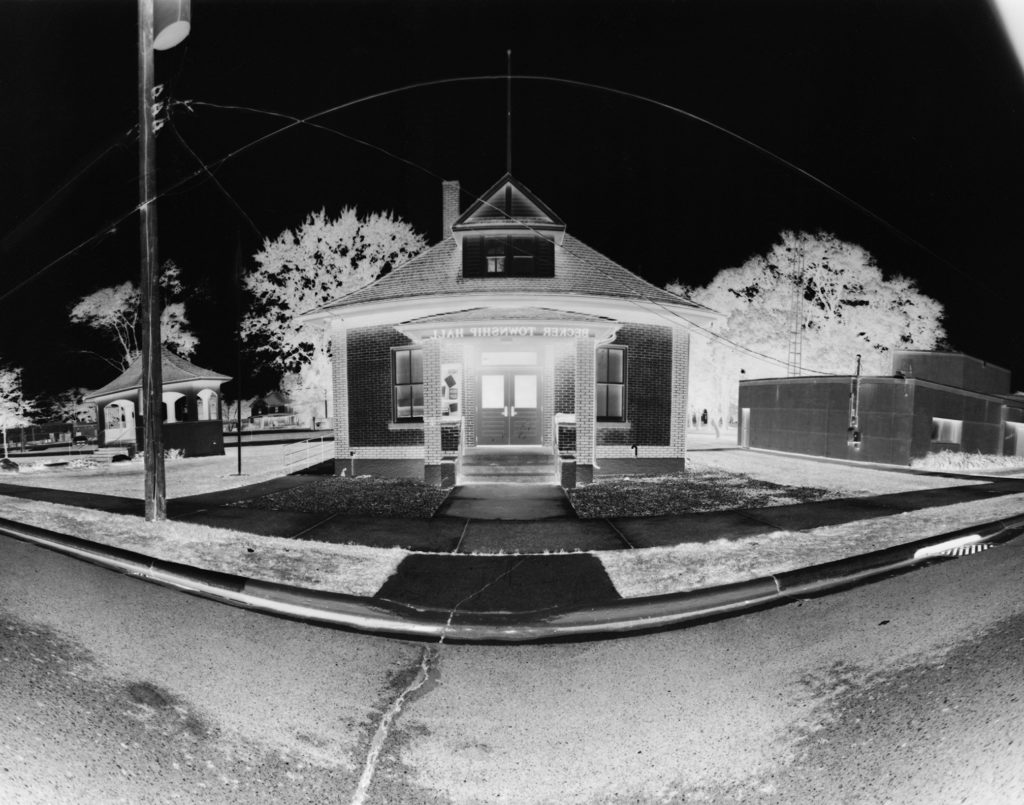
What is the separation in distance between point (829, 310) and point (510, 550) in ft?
110

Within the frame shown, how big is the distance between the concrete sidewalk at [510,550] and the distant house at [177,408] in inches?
360

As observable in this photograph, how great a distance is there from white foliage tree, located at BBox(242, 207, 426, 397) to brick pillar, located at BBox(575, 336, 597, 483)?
75.6 ft

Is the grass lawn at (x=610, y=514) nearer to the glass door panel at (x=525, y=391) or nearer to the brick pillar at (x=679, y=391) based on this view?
the brick pillar at (x=679, y=391)

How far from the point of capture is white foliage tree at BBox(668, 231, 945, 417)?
103ft

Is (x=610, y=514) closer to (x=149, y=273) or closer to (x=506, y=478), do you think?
(x=506, y=478)

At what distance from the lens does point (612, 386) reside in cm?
1407

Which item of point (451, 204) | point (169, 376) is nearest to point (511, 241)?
point (451, 204)

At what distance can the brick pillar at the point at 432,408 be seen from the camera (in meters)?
12.2

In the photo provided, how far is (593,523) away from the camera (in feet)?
26.4

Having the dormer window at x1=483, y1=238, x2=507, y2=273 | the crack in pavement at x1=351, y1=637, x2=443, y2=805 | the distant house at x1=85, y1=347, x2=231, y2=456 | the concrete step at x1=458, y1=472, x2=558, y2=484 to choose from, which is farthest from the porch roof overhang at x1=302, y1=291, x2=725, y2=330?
the crack in pavement at x1=351, y1=637, x2=443, y2=805

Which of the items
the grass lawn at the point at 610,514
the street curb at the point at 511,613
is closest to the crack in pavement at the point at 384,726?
the street curb at the point at 511,613

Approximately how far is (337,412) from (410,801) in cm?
1283

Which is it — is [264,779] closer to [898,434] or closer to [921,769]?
[921,769]

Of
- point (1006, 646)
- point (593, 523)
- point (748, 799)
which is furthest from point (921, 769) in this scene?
point (593, 523)
